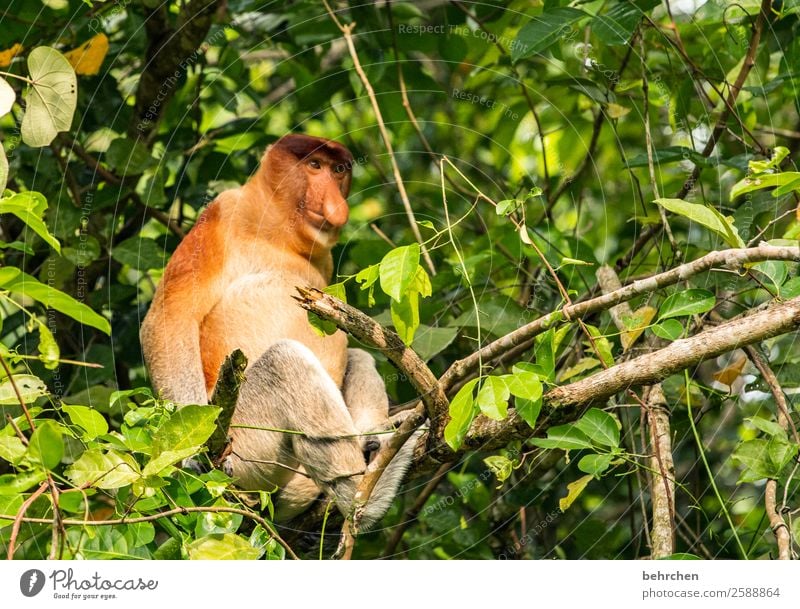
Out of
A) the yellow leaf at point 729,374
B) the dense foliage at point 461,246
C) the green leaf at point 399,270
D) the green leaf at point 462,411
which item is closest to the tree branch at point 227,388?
the dense foliage at point 461,246

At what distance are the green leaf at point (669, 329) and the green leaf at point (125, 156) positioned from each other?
2.58 meters

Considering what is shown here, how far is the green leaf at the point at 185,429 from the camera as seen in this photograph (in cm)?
237

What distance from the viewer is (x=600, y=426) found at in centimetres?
271

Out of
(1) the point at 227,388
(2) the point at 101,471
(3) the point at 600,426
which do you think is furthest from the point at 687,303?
(2) the point at 101,471

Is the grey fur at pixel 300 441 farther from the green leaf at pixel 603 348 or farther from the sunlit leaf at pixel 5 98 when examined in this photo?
the sunlit leaf at pixel 5 98

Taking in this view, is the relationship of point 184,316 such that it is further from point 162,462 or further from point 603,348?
point 603,348

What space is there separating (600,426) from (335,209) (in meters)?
1.85

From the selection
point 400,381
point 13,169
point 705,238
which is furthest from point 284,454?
point 705,238

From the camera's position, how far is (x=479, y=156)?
20.5ft

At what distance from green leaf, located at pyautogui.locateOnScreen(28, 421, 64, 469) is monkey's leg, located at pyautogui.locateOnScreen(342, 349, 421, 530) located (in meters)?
1.52

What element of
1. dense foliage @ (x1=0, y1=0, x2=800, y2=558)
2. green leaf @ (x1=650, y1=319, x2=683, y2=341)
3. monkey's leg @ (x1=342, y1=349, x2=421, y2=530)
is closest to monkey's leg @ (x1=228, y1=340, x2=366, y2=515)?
monkey's leg @ (x1=342, y1=349, x2=421, y2=530)
